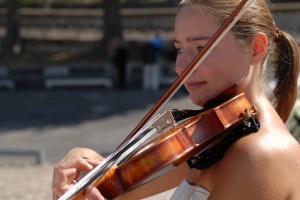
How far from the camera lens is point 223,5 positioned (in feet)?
6.34

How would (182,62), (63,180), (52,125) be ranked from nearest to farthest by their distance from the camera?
(182,62) → (63,180) → (52,125)

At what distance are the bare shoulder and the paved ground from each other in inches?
233

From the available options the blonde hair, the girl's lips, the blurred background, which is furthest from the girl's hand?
the blurred background

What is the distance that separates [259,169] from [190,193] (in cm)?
30

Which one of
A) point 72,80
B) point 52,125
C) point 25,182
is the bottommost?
point 25,182

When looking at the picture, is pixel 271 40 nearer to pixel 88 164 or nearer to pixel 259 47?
pixel 259 47

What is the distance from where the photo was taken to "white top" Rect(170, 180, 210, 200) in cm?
192

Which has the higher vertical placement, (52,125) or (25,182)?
(52,125)

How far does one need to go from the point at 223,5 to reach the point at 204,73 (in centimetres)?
17

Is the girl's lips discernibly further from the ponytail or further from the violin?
the ponytail

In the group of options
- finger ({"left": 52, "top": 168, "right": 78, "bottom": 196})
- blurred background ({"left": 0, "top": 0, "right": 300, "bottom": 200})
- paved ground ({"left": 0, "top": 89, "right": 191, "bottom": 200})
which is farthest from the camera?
blurred background ({"left": 0, "top": 0, "right": 300, "bottom": 200})

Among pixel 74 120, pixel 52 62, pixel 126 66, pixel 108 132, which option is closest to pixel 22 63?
pixel 52 62

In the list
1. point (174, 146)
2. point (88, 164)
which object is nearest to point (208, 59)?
point (174, 146)

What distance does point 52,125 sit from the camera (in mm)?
14008
